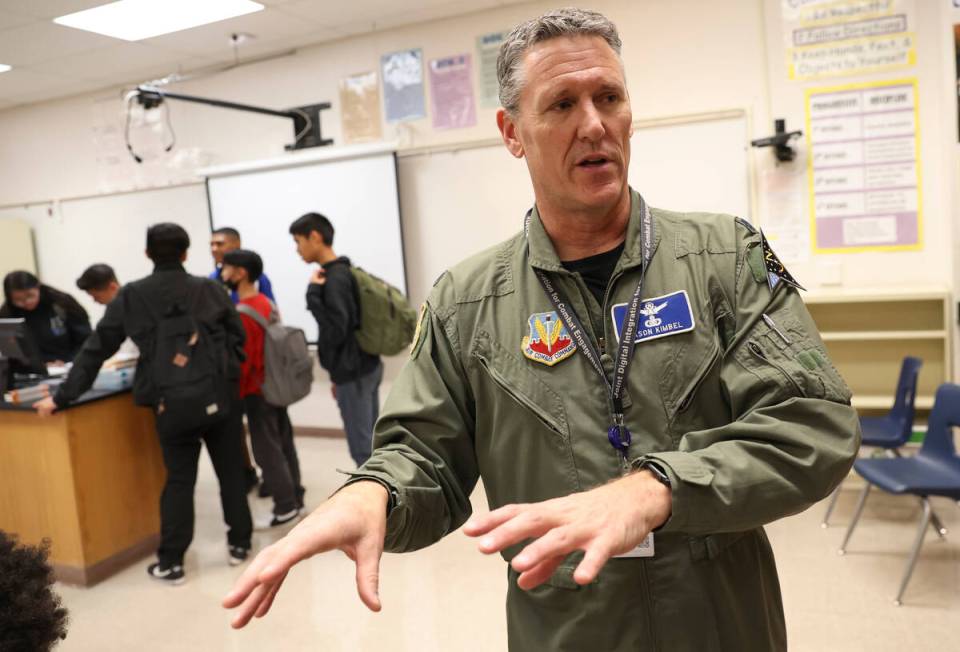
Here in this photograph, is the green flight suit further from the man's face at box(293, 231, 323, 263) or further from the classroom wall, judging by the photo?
the classroom wall

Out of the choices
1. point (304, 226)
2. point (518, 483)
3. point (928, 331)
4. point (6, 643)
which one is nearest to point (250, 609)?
point (518, 483)

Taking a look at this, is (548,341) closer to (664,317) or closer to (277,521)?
(664,317)

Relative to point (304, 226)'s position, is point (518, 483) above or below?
below

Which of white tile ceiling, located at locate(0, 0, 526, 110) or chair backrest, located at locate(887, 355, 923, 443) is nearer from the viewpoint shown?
chair backrest, located at locate(887, 355, 923, 443)

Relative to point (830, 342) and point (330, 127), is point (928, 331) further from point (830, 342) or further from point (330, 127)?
point (330, 127)

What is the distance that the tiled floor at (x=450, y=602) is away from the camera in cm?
279

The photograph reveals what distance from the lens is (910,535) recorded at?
3441mm

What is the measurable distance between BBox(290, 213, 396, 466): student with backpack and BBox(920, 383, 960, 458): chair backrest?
8.41 ft

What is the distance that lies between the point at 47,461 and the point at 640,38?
4086mm

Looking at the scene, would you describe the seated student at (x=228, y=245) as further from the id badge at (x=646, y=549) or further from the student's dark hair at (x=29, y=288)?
the id badge at (x=646, y=549)

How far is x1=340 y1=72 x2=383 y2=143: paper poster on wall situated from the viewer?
5.50m

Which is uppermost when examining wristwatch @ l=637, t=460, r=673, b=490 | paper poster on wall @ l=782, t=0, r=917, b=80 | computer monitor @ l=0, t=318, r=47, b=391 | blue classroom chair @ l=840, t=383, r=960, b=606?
paper poster on wall @ l=782, t=0, r=917, b=80

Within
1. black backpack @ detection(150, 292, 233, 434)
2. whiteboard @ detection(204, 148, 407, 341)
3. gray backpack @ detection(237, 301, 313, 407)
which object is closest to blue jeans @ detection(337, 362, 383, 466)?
gray backpack @ detection(237, 301, 313, 407)

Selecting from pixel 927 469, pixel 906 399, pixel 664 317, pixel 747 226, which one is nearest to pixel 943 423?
pixel 927 469
